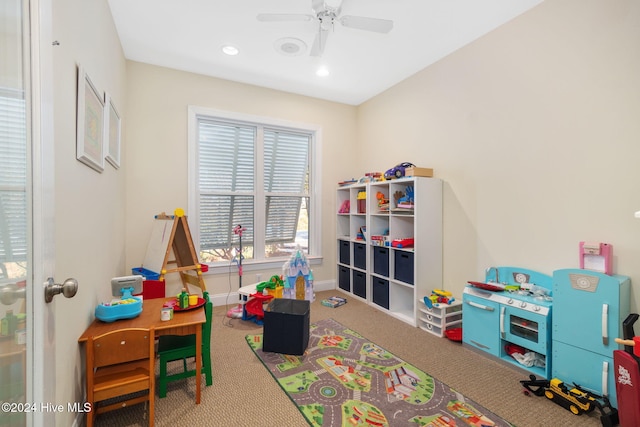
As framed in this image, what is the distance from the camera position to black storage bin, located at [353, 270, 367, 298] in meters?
3.93

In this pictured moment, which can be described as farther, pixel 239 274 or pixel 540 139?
pixel 239 274

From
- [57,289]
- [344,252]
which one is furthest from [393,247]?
[57,289]

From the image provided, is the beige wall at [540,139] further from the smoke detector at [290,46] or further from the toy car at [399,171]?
the smoke detector at [290,46]

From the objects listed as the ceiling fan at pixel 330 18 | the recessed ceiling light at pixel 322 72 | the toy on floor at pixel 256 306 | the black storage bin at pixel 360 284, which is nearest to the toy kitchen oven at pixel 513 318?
the black storage bin at pixel 360 284

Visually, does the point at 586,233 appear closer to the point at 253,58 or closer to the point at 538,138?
the point at 538,138

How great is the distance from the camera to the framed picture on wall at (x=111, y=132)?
2.20 metres

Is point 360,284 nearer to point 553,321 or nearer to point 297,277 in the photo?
point 297,277

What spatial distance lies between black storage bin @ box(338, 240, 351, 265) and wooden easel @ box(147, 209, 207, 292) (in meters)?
1.92

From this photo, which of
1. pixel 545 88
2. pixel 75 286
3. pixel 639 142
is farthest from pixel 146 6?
pixel 639 142

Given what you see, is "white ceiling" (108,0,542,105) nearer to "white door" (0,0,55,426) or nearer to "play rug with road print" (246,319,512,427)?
"white door" (0,0,55,426)

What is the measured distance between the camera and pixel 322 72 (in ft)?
11.7

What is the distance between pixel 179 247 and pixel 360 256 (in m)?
2.19

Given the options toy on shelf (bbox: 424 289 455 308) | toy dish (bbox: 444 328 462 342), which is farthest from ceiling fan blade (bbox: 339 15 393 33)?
toy dish (bbox: 444 328 462 342)

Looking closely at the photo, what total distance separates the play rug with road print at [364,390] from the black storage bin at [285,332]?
0.06m
